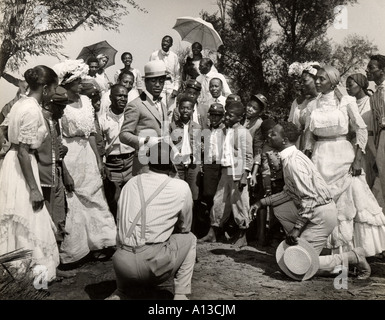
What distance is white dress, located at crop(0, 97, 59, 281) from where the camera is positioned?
13.2 ft

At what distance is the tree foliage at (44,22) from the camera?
16.6ft

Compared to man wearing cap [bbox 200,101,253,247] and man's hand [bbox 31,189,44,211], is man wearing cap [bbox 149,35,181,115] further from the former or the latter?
man's hand [bbox 31,189,44,211]

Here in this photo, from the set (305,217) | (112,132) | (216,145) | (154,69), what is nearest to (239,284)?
(305,217)

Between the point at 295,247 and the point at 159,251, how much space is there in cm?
172

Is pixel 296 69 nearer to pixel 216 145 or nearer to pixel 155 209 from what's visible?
pixel 216 145

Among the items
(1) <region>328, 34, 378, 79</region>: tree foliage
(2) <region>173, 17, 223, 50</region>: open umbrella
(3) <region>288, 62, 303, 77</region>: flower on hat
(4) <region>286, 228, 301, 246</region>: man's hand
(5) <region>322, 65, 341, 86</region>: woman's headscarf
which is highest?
(2) <region>173, 17, 223, 50</region>: open umbrella

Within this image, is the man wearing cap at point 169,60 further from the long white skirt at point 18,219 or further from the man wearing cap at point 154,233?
the man wearing cap at point 154,233

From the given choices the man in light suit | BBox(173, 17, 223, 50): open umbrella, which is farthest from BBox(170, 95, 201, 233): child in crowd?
BBox(173, 17, 223, 50): open umbrella

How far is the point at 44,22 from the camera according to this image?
5.66m

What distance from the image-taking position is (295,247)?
4617 millimetres

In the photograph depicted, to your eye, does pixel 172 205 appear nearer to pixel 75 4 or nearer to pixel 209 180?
pixel 209 180

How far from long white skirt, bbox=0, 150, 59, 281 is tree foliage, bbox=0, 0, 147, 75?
1.53m

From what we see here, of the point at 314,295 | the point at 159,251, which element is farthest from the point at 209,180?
the point at 159,251

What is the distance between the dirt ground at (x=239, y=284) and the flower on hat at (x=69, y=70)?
2119 millimetres
